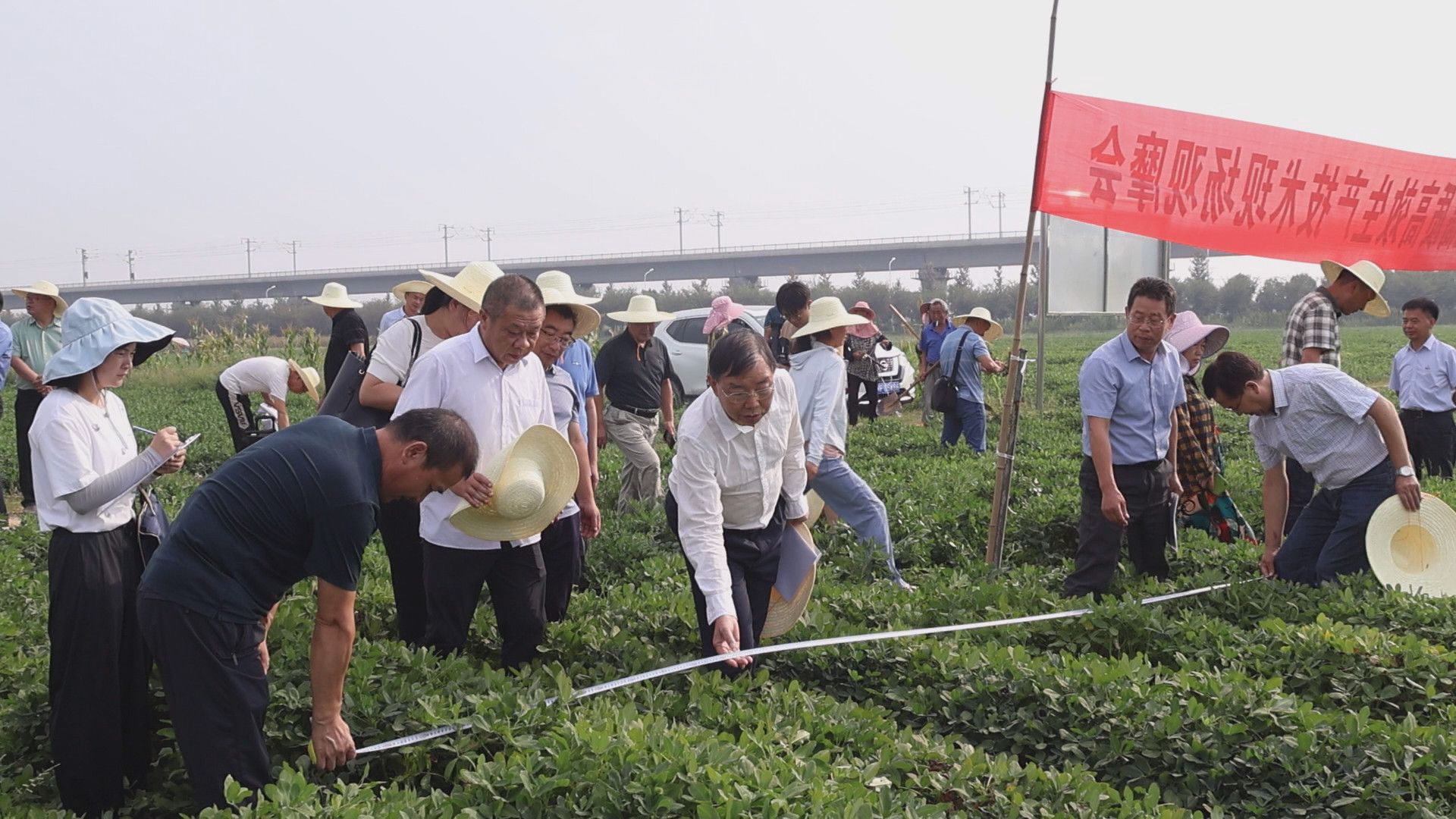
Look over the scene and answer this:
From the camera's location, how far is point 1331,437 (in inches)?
219

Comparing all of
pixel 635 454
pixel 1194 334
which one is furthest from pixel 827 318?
pixel 635 454

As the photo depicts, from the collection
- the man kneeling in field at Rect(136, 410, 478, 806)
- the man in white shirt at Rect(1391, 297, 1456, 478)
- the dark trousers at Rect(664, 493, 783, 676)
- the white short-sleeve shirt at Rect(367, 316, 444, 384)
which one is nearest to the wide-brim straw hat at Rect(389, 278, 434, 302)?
the white short-sleeve shirt at Rect(367, 316, 444, 384)

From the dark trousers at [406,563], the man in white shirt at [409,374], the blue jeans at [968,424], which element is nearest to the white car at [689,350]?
the blue jeans at [968,424]

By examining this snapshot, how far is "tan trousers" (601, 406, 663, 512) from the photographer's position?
871 centimetres

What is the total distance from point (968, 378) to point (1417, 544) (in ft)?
22.1

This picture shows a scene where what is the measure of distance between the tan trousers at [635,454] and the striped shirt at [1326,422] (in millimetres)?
4456

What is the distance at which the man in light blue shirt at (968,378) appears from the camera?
12.1 meters

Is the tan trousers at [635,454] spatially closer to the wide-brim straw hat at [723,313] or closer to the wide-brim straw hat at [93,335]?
the wide-brim straw hat at [723,313]

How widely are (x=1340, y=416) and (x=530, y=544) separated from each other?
3.69m

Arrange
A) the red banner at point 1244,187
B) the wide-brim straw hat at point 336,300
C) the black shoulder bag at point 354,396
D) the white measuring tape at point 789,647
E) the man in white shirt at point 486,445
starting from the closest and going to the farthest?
the white measuring tape at point 789,647 < the man in white shirt at point 486,445 < the black shoulder bag at point 354,396 < the red banner at point 1244,187 < the wide-brim straw hat at point 336,300

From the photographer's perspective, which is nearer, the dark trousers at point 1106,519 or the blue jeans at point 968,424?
the dark trousers at point 1106,519

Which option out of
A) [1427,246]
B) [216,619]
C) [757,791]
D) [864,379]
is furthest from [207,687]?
[864,379]

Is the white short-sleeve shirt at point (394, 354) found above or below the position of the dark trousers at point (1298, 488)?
above

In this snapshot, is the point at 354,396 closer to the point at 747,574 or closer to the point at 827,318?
the point at 747,574
